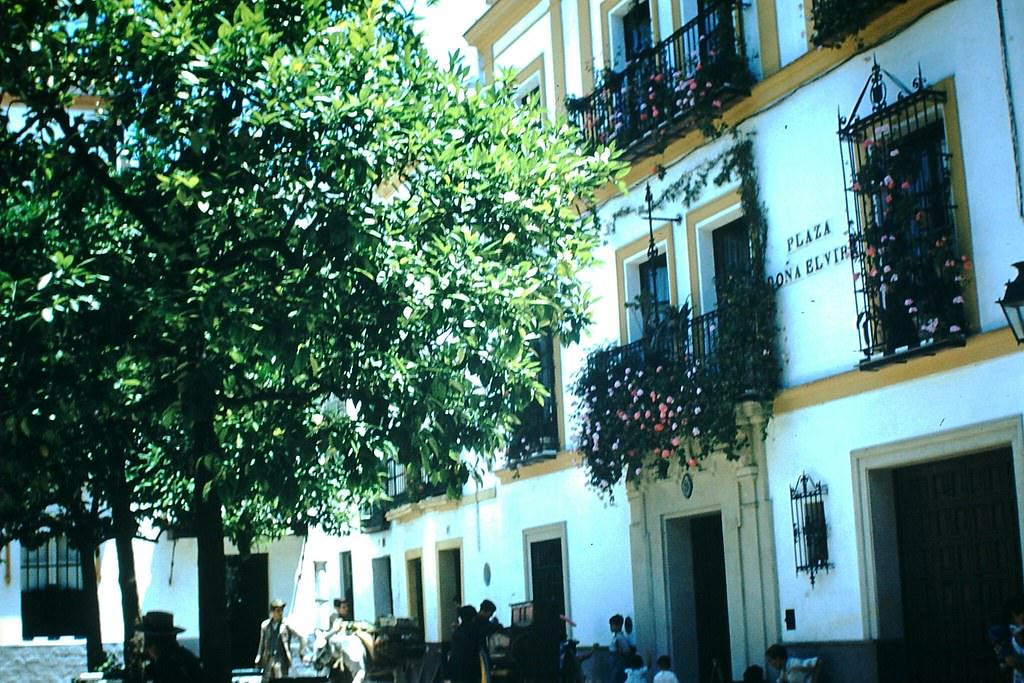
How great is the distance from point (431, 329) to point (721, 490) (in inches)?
194

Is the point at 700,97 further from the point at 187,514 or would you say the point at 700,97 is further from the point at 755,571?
the point at 187,514

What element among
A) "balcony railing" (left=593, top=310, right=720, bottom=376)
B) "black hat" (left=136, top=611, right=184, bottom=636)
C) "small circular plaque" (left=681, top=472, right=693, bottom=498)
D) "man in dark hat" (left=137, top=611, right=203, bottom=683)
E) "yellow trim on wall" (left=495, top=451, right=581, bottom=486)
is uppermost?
"balcony railing" (left=593, top=310, right=720, bottom=376)

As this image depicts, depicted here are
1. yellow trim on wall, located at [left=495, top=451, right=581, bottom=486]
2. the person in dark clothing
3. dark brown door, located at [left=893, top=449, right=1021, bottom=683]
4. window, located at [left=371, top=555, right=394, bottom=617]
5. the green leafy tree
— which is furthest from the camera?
window, located at [left=371, top=555, right=394, bottom=617]

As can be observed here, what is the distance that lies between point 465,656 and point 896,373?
616cm

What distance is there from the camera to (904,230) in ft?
42.8

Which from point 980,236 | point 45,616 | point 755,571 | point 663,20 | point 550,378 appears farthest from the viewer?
point 45,616

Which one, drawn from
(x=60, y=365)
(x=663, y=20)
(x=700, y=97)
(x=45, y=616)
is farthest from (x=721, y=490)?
(x=45, y=616)

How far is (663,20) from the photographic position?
18.3 m

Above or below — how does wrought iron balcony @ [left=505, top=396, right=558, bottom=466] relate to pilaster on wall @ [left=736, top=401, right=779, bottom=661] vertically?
above

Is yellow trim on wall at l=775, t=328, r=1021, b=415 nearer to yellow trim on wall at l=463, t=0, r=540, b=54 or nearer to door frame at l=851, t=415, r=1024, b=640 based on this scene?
door frame at l=851, t=415, r=1024, b=640

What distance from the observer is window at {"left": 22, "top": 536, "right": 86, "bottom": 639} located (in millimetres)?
29875

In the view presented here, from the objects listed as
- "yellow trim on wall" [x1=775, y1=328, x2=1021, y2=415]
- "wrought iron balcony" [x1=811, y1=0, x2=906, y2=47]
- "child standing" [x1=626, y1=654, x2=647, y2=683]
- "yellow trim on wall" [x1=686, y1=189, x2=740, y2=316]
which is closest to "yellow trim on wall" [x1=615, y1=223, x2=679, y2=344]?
"yellow trim on wall" [x1=686, y1=189, x2=740, y2=316]

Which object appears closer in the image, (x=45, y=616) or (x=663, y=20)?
(x=663, y=20)

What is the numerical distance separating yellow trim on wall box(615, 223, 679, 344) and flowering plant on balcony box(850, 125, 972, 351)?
428cm
